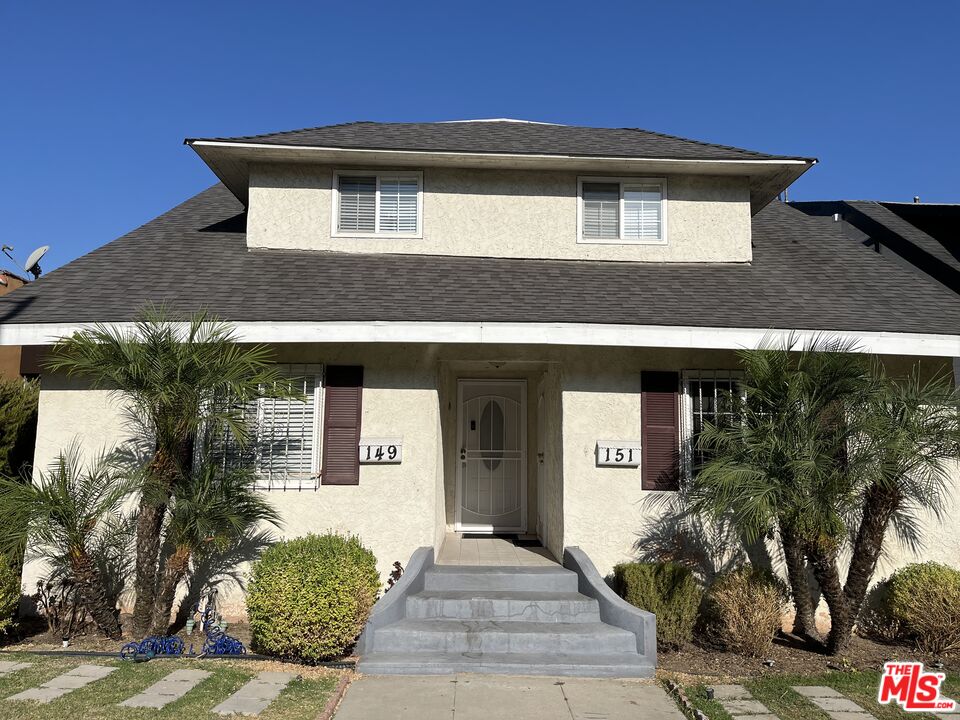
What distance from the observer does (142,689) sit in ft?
17.8

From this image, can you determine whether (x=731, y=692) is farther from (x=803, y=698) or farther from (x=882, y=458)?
(x=882, y=458)

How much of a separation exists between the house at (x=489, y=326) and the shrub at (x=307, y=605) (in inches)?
12.1

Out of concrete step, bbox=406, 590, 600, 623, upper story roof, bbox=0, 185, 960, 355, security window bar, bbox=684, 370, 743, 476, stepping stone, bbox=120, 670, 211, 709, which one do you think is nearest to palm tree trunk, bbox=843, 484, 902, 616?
security window bar, bbox=684, 370, 743, 476

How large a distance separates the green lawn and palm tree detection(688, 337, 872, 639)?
3.09ft

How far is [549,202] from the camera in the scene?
31.4 ft

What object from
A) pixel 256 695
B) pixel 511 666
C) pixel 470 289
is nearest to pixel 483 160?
pixel 470 289

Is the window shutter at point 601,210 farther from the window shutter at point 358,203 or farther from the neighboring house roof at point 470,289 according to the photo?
the window shutter at point 358,203

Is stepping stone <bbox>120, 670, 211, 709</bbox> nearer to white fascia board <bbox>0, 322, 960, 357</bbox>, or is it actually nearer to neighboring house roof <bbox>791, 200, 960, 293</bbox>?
white fascia board <bbox>0, 322, 960, 357</bbox>

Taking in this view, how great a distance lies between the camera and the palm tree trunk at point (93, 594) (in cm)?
666

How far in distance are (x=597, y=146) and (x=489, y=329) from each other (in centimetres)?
448

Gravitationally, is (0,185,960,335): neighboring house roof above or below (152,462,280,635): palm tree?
above

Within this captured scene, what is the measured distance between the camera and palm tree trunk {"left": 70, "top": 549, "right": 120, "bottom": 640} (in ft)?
21.9

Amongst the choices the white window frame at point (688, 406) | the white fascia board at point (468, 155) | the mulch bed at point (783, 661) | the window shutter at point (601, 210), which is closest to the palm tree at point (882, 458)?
the mulch bed at point (783, 661)

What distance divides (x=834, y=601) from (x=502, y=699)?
372 cm
